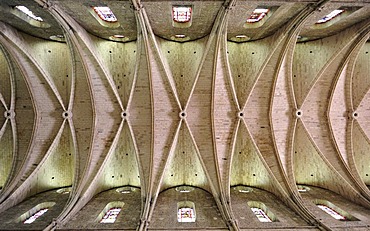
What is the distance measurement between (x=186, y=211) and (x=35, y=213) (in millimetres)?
7829

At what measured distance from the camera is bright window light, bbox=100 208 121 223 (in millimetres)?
14092

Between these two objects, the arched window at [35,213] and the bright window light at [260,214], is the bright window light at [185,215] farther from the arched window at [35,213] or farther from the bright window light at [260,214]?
the arched window at [35,213]

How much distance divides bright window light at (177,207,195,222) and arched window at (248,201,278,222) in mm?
3233

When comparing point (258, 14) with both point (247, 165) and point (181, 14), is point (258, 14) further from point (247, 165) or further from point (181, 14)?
point (247, 165)

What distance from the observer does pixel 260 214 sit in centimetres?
1490

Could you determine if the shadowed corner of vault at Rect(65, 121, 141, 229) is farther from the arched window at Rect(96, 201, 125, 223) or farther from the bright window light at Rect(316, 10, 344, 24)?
the bright window light at Rect(316, 10, 344, 24)

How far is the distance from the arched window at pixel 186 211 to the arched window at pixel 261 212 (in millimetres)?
3172

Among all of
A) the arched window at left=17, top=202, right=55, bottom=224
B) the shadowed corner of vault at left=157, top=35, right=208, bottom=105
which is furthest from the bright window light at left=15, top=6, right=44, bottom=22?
the arched window at left=17, top=202, right=55, bottom=224

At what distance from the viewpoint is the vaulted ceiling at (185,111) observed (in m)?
15.5

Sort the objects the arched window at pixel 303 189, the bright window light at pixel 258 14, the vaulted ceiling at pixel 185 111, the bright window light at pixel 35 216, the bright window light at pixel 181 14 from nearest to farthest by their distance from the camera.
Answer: the bright window light at pixel 35 216, the bright window light at pixel 258 14, the bright window light at pixel 181 14, the vaulted ceiling at pixel 185 111, the arched window at pixel 303 189

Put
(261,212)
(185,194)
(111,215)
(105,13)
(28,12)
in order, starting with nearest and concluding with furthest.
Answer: (28,12)
(105,13)
(111,215)
(261,212)
(185,194)

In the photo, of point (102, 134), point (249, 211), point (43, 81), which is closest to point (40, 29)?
point (43, 81)

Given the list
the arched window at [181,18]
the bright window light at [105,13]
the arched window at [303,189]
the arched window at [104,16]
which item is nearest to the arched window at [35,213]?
the arched window at [104,16]

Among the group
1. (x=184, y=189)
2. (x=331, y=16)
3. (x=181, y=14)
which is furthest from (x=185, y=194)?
(x=331, y=16)
